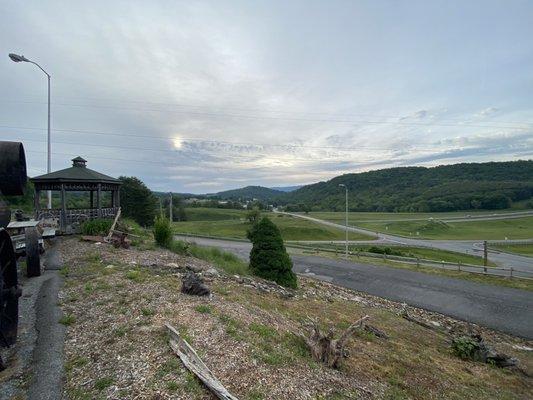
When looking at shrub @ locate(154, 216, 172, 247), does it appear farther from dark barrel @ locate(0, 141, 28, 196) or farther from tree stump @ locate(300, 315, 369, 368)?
dark barrel @ locate(0, 141, 28, 196)

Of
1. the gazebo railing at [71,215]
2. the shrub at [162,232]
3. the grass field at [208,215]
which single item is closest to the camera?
the shrub at [162,232]

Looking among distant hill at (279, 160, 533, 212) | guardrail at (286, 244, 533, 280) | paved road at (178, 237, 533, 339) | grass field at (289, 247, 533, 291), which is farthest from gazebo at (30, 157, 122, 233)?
distant hill at (279, 160, 533, 212)

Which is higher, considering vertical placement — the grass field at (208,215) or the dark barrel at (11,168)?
the dark barrel at (11,168)

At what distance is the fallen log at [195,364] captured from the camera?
474cm

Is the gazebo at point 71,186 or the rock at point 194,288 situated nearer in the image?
the rock at point 194,288

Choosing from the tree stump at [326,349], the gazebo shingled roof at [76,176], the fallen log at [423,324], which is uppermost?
the gazebo shingled roof at [76,176]

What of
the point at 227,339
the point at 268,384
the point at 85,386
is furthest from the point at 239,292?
the point at 85,386

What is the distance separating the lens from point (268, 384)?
5449 millimetres

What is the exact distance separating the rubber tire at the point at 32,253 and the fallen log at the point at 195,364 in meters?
6.43

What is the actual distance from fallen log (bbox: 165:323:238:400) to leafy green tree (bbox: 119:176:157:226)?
3939 cm

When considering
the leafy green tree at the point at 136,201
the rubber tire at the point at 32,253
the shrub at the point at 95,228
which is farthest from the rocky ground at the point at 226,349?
the leafy green tree at the point at 136,201

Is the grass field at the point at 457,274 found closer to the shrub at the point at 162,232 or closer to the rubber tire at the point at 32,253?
the shrub at the point at 162,232

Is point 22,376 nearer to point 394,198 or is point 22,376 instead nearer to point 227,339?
point 227,339

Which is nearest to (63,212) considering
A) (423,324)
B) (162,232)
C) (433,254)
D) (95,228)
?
(95,228)
